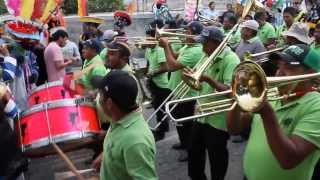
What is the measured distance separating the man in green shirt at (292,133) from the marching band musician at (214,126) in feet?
5.86

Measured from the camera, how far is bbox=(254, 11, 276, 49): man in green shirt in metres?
9.53

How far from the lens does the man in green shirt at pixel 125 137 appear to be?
292cm

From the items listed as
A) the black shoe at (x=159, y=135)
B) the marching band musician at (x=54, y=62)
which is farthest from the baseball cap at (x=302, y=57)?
the marching band musician at (x=54, y=62)

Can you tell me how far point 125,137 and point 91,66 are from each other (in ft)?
11.0

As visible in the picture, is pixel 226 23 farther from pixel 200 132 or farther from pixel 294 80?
pixel 294 80

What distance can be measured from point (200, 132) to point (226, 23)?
473 centimetres

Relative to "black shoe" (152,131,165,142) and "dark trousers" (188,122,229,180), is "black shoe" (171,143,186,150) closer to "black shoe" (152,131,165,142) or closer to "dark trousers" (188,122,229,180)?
"black shoe" (152,131,165,142)

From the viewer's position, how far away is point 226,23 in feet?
31.6

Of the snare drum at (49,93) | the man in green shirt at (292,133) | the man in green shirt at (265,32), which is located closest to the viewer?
the man in green shirt at (292,133)

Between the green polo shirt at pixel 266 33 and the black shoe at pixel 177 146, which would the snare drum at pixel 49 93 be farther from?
the green polo shirt at pixel 266 33

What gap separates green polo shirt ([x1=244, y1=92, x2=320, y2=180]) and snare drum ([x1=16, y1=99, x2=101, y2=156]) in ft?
7.13

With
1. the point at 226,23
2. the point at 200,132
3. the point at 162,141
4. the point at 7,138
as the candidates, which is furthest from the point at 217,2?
the point at 7,138

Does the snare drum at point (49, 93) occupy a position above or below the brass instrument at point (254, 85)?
below

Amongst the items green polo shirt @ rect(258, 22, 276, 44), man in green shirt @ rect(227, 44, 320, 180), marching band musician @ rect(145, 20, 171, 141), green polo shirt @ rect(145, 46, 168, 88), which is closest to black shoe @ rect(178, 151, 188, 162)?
marching band musician @ rect(145, 20, 171, 141)
